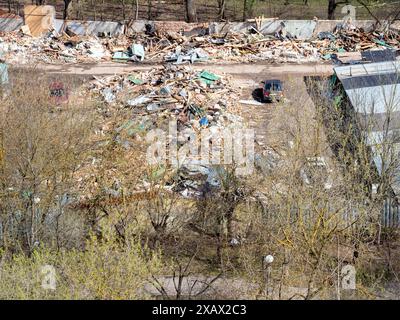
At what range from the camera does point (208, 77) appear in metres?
25.4

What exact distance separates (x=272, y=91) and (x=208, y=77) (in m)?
2.72

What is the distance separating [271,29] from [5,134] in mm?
17889

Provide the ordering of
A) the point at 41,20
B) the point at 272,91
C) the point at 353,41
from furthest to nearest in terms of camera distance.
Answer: the point at 41,20 < the point at 353,41 < the point at 272,91

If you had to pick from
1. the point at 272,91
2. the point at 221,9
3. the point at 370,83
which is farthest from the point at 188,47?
the point at 370,83

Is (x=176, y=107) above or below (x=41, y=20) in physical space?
below

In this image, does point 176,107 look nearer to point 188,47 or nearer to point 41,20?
point 188,47

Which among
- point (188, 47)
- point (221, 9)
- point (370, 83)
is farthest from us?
point (221, 9)

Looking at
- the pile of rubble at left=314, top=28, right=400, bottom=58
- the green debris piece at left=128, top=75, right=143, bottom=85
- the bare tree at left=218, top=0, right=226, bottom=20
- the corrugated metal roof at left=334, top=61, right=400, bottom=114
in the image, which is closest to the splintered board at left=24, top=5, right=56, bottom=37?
the green debris piece at left=128, top=75, right=143, bottom=85

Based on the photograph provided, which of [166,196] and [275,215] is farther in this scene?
[166,196]

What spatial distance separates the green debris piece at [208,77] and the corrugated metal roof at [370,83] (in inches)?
189

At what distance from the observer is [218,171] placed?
1831 cm

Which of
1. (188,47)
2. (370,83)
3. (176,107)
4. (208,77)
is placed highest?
(188,47)
